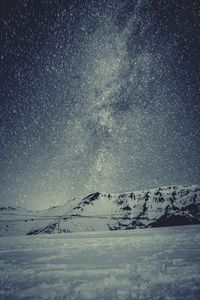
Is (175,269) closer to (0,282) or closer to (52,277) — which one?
(52,277)

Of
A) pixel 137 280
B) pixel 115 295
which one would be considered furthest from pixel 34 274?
pixel 115 295

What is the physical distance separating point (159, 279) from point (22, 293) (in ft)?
9.54

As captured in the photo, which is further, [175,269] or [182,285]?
[175,269]

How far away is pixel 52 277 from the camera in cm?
737

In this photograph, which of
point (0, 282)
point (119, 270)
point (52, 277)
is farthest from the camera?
point (119, 270)

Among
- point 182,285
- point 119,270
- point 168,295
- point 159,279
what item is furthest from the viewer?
point 119,270

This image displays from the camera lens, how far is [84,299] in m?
4.95

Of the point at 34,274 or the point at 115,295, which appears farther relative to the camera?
the point at 34,274

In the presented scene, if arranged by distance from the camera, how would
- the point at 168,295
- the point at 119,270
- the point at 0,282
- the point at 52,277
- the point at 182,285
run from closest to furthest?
the point at 168,295, the point at 182,285, the point at 0,282, the point at 52,277, the point at 119,270

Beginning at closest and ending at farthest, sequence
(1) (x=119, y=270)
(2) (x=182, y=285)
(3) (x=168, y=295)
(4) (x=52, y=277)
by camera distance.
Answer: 1. (3) (x=168, y=295)
2. (2) (x=182, y=285)
3. (4) (x=52, y=277)
4. (1) (x=119, y=270)

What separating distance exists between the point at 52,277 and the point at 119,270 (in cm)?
182

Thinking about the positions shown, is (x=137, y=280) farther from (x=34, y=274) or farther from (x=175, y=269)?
(x=34, y=274)

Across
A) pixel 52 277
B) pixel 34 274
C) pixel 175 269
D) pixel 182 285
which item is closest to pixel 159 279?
pixel 182 285

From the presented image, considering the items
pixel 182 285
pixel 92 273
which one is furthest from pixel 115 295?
pixel 92 273
